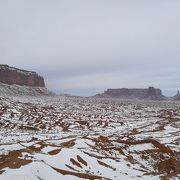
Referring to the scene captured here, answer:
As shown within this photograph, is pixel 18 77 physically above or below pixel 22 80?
above

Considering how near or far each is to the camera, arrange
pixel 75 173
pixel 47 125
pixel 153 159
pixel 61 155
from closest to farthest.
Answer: pixel 75 173 → pixel 61 155 → pixel 153 159 → pixel 47 125

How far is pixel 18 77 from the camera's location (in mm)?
165500

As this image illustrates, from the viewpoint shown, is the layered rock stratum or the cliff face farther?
the cliff face

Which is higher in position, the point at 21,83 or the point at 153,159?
the point at 21,83

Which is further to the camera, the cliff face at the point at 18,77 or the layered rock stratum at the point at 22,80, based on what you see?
the cliff face at the point at 18,77

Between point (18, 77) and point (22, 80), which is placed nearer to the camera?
point (18, 77)

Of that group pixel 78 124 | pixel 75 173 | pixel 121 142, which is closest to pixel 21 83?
pixel 78 124

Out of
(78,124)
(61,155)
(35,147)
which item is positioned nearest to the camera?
(61,155)

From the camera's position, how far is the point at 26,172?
18.2 metres

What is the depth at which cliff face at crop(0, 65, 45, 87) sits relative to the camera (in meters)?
160

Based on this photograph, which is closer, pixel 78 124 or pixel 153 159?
pixel 153 159

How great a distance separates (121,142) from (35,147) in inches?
400

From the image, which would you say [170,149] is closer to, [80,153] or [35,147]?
[80,153]

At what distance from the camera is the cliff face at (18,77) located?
160 meters
